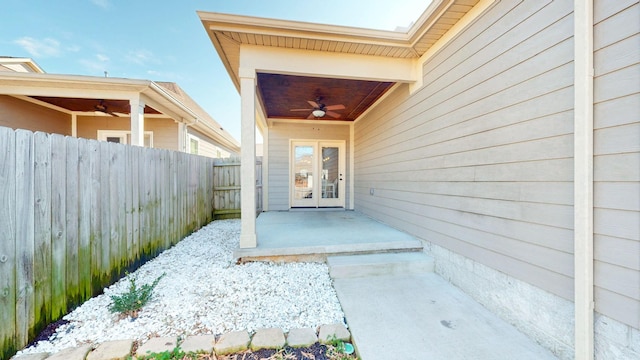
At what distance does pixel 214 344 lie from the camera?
5.78 ft

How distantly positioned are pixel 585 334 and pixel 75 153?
4070 mm

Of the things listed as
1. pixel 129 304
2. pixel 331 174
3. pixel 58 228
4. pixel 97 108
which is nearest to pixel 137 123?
pixel 97 108

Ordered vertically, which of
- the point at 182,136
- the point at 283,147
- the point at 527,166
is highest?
the point at 182,136

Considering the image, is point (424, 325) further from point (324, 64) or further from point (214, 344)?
point (324, 64)

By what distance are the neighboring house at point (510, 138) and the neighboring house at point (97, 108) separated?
2833 mm

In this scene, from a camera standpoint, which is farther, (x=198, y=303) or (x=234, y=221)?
(x=234, y=221)

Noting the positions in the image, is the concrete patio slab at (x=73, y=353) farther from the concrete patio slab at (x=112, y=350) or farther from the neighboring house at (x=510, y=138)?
the neighboring house at (x=510, y=138)

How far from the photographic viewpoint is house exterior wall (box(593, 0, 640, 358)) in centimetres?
132

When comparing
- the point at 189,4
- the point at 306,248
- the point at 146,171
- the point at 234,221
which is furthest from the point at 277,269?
the point at 189,4

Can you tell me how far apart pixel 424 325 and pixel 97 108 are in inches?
312

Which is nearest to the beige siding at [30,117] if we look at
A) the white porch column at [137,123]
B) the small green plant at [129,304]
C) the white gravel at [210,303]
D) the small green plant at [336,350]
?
the white porch column at [137,123]

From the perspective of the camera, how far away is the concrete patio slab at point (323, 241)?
3.27 metres

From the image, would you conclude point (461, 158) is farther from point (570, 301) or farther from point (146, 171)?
point (146, 171)

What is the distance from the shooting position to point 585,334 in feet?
4.89
